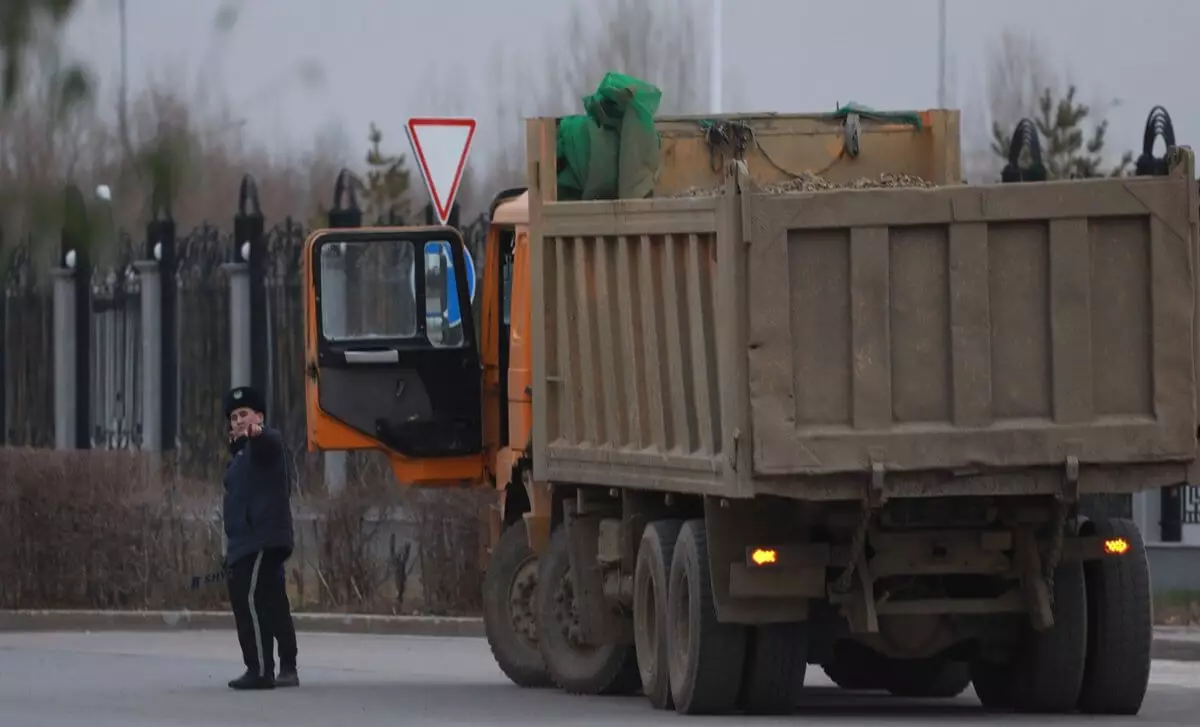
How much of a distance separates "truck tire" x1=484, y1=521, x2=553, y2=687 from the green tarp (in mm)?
2070

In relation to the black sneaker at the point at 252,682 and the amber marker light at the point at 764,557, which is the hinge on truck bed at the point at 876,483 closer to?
the amber marker light at the point at 764,557

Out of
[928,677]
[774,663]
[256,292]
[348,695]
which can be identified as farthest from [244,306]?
[774,663]

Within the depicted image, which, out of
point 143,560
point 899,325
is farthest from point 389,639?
point 899,325

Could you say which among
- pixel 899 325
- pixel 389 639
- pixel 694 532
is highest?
pixel 899 325

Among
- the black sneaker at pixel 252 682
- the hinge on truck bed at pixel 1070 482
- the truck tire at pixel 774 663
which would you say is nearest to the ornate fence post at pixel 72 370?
the black sneaker at pixel 252 682

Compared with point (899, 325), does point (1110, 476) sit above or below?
below

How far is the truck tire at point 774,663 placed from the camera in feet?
34.0

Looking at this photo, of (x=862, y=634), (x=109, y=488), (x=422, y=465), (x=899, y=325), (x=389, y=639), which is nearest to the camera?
(x=899, y=325)

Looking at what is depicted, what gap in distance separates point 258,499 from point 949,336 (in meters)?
4.34

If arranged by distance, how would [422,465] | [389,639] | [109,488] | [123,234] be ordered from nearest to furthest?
[123,234] → [422,465] → [389,639] → [109,488]

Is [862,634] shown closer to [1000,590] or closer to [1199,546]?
[1000,590]

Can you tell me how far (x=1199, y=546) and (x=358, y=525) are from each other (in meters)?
6.25

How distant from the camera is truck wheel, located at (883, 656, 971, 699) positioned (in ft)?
40.1

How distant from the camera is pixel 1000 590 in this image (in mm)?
10305
